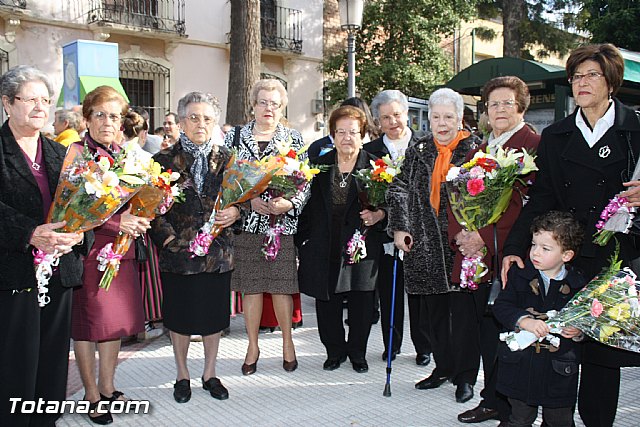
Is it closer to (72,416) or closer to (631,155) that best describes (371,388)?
(72,416)

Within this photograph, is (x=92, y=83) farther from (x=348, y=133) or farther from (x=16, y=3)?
(x=16, y=3)

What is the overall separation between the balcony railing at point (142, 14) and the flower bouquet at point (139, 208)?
12.1 m

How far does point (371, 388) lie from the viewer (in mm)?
4371

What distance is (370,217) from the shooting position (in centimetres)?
462

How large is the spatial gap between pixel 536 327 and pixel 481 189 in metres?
0.84

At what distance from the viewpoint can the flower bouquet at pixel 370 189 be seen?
436 centimetres

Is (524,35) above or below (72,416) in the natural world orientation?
above

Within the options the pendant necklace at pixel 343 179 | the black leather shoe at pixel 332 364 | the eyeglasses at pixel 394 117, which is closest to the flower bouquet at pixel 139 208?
the pendant necklace at pixel 343 179

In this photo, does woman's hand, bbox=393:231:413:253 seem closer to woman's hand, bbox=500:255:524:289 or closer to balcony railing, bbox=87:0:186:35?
woman's hand, bbox=500:255:524:289

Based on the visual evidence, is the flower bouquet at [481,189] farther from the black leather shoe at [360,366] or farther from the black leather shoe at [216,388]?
the black leather shoe at [216,388]

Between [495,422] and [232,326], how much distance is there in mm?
2940

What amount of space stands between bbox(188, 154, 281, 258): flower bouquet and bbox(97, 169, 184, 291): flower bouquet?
0.33 m

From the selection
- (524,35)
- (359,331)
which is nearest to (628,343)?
(359,331)

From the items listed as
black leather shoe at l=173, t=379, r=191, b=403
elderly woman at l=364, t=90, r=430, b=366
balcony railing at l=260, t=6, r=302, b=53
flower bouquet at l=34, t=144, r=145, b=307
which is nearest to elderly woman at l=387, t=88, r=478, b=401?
elderly woman at l=364, t=90, r=430, b=366
